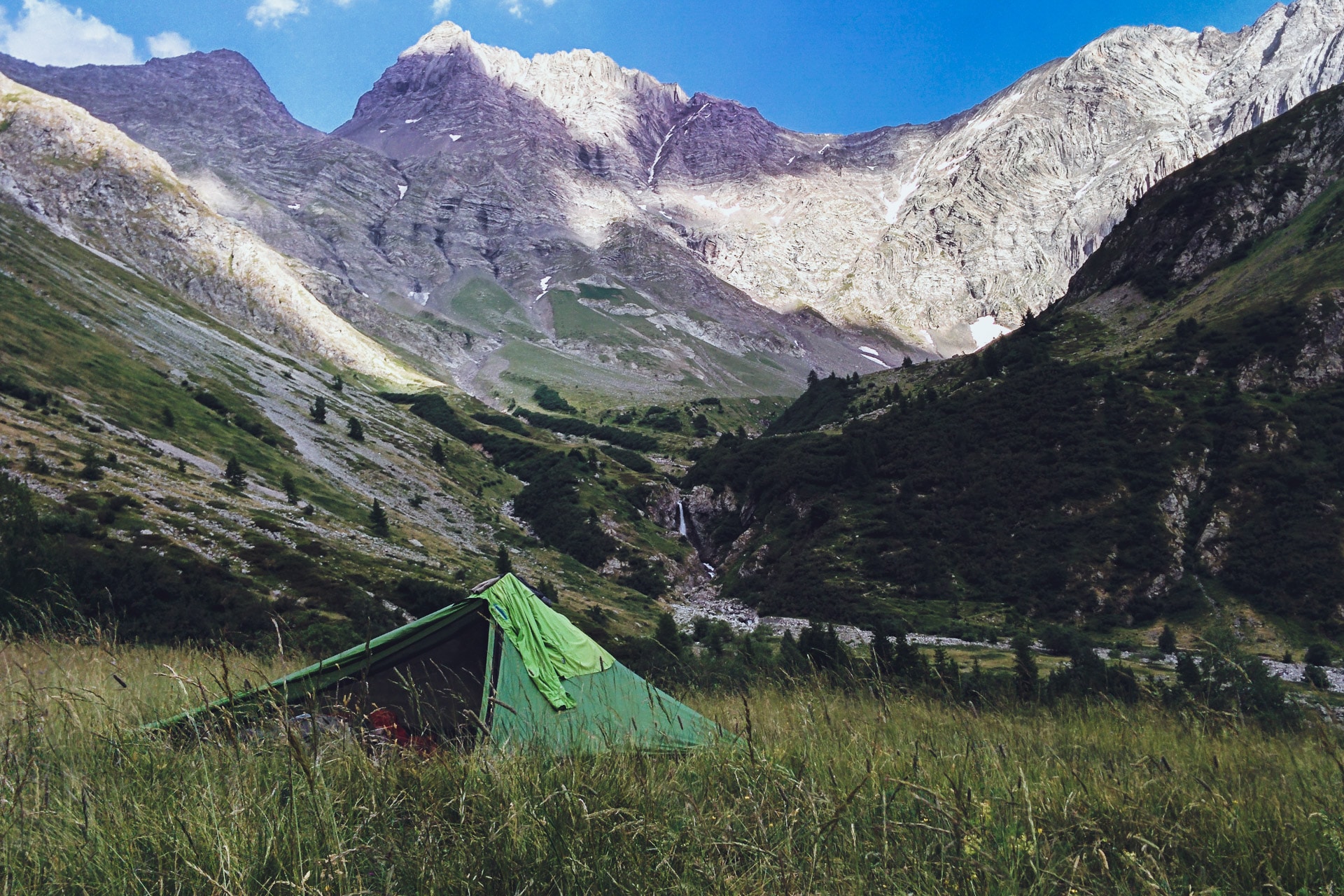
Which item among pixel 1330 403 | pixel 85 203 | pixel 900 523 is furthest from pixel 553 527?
pixel 85 203

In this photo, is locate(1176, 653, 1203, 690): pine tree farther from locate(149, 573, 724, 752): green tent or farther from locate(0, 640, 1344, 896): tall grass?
locate(149, 573, 724, 752): green tent

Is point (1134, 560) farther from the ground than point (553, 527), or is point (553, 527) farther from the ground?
point (1134, 560)

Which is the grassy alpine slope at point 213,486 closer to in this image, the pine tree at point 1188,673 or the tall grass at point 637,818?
the tall grass at point 637,818

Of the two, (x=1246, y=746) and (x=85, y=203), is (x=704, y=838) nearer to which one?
(x=1246, y=746)

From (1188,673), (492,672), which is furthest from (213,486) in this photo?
(1188,673)

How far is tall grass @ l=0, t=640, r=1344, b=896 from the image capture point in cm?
295

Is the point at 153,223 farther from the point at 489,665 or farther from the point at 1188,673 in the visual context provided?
the point at 1188,673

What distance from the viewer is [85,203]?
157875 mm

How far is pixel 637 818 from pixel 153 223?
207 m

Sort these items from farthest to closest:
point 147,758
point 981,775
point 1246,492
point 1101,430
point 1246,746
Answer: point 1101,430, point 1246,492, point 1246,746, point 981,775, point 147,758

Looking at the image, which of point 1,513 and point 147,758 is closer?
point 147,758

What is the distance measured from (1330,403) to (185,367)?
128 m

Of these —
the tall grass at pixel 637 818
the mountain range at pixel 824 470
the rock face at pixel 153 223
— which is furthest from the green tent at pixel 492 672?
the rock face at pixel 153 223

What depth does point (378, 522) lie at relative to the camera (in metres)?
65.8
